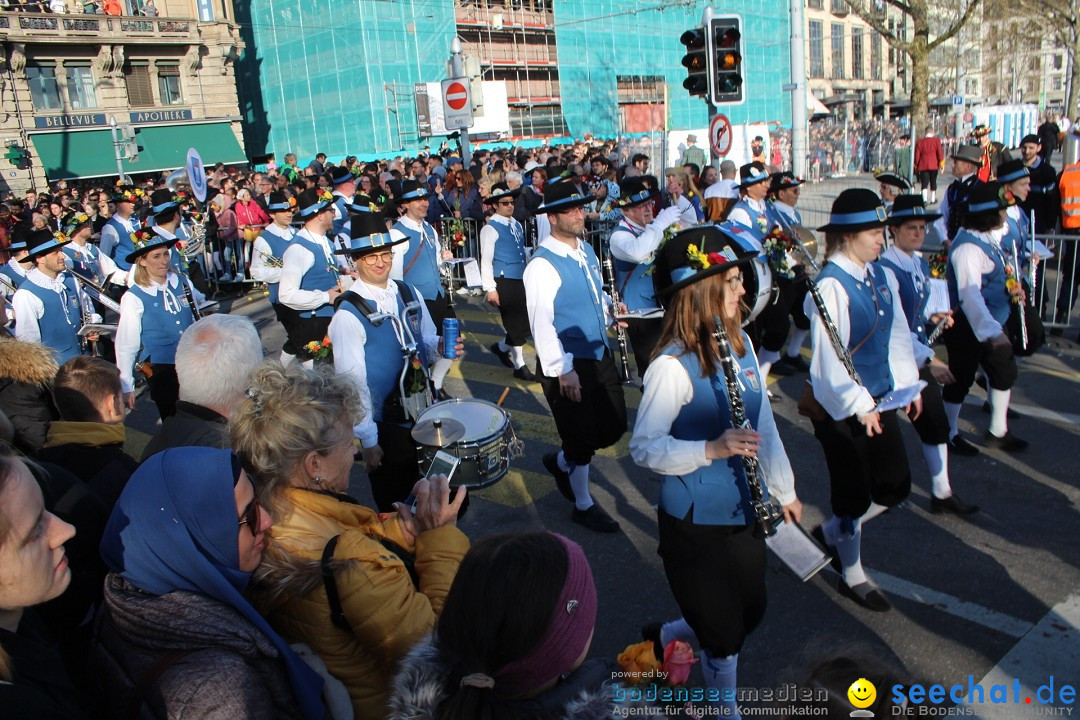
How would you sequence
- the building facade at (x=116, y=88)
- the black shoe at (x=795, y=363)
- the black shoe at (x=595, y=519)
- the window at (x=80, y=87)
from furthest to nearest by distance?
1. the window at (x=80, y=87)
2. the building facade at (x=116, y=88)
3. the black shoe at (x=795, y=363)
4. the black shoe at (x=595, y=519)

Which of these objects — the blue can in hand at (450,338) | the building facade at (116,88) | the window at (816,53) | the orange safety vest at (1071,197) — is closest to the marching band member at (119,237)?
the blue can in hand at (450,338)

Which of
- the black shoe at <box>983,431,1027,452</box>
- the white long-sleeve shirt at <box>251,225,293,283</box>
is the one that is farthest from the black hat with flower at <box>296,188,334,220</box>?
the black shoe at <box>983,431,1027,452</box>

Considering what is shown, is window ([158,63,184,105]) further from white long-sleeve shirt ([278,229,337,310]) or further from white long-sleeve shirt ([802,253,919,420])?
white long-sleeve shirt ([802,253,919,420])

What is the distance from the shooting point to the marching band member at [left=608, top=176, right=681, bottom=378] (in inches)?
260

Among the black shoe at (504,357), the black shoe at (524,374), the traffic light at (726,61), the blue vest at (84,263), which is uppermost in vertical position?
the traffic light at (726,61)

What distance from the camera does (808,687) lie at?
1.59m

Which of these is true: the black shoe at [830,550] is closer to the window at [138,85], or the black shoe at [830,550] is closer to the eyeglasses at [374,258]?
the eyeglasses at [374,258]

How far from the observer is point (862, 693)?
1.53m

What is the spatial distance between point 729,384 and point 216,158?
4306 cm

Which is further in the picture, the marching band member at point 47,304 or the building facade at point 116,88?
the building facade at point 116,88

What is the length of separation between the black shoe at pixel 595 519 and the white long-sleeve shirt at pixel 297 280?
12.3 ft

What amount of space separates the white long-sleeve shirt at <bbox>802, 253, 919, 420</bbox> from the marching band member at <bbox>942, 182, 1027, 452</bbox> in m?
1.46

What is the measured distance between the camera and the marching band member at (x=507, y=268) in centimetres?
895

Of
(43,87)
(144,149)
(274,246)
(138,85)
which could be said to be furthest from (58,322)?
(138,85)
